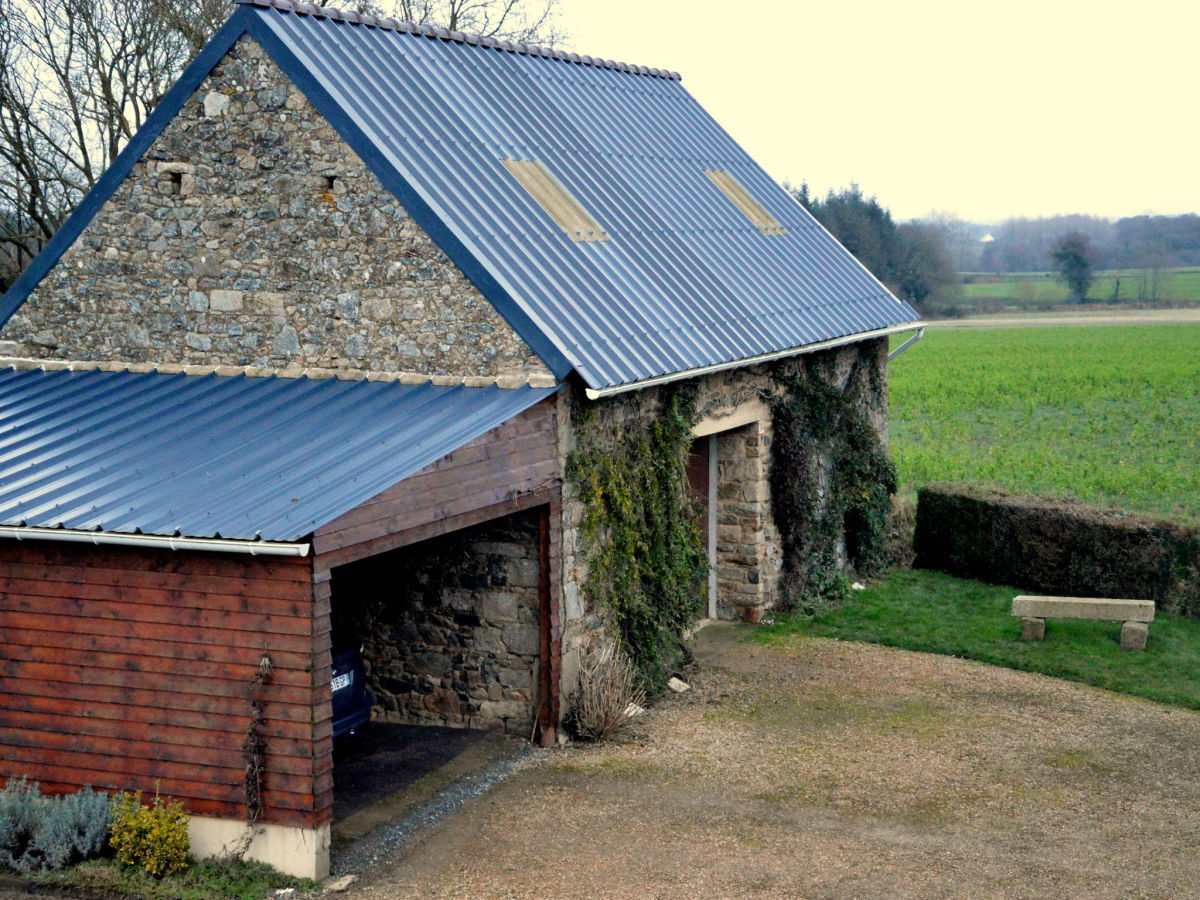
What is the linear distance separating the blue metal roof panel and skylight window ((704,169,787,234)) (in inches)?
8.7

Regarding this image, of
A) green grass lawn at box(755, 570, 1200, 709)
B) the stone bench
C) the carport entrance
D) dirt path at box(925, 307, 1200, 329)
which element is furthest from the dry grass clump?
dirt path at box(925, 307, 1200, 329)

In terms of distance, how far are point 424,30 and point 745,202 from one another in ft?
17.2

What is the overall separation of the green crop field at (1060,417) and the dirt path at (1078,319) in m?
8.29

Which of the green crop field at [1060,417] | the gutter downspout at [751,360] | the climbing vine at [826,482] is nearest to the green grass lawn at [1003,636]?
the climbing vine at [826,482]

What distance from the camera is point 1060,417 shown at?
33.7 meters

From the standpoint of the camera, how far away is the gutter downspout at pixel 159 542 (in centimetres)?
841

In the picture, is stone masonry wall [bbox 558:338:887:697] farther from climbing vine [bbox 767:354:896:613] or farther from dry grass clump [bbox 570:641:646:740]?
dry grass clump [bbox 570:641:646:740]

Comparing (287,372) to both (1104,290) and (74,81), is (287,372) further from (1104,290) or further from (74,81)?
(1104,290)

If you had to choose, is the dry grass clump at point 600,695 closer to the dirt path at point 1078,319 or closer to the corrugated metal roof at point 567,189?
the corrugated metal roof at point 567,189

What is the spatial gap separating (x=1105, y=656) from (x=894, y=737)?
3.80m

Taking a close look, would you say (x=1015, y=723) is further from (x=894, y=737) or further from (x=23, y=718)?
(x=23, y=718)

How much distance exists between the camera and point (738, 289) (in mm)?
15102

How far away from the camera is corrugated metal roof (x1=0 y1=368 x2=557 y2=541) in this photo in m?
9.00

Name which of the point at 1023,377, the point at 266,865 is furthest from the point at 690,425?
the point at 1023,377
